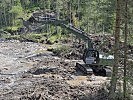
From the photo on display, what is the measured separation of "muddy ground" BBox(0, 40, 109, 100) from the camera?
22609mm

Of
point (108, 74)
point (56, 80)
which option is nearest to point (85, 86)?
point (56, 80)

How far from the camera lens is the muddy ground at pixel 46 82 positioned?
2261 cm

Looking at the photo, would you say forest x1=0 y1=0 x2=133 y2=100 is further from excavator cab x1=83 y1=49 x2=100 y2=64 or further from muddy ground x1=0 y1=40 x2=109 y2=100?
excavator cab x1=83 y1=49 x2=100 y2=64

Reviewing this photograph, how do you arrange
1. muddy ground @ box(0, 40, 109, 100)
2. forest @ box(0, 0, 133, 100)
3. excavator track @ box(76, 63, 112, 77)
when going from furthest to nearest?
excavator track @ box(76, 63, 112, 77)
muddy ground @ box(0, 40, 109, 100)
forest @ box(0, 0, 133, 100)

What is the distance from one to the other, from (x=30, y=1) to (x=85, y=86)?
8833cm

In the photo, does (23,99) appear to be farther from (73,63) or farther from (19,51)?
(19,51)

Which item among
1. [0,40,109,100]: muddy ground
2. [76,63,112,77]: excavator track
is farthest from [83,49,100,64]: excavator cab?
[0,40,109,100]: muddy ground

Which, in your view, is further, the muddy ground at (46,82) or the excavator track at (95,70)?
the excavator track at (95,70)

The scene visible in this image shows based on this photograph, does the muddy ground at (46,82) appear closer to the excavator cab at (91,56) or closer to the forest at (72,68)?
the forest at (72,68)

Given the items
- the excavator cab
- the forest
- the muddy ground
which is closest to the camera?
the forest

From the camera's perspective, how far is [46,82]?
87.0ft

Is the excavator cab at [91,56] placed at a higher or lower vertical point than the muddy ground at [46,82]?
higher

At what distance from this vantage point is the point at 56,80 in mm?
27375

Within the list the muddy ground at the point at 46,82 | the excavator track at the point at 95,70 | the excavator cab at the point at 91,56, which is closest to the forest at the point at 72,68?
the muddy ground at the point at 46,82
